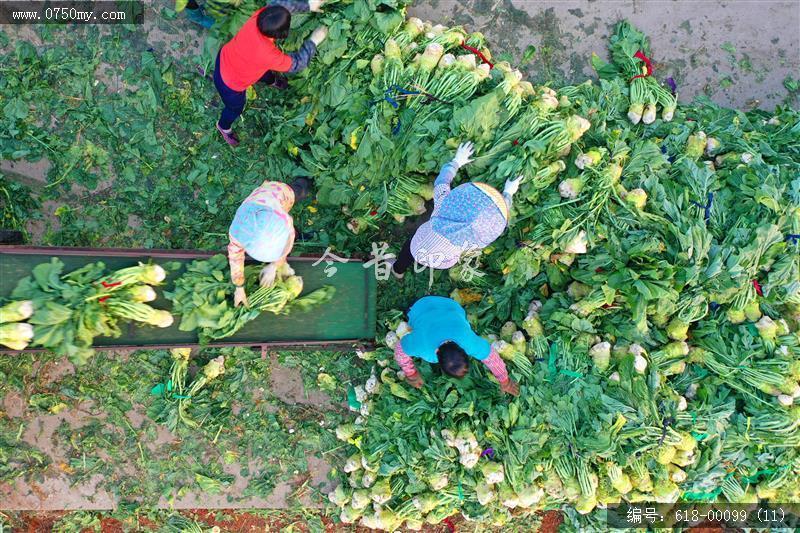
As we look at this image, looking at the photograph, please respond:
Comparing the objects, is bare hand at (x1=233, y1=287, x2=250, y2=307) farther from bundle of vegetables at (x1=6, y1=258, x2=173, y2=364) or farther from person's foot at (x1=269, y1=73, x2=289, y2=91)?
person's foot at (x1=269, y1=73, x2=289, y2=91)

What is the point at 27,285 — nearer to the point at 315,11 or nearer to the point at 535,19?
the point at 315,11

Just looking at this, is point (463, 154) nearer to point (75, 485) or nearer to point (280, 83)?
point (280, 83)

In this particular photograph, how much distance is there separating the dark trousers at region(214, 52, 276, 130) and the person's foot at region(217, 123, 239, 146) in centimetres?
4

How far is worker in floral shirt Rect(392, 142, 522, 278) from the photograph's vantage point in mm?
3809

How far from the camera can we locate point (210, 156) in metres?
4.88

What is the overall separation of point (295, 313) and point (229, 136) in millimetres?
1781

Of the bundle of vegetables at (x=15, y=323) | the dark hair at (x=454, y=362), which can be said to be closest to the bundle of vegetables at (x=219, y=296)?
the bundle of vegetables at (x=15, y=323)

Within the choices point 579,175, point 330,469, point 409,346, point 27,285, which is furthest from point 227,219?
point 579,175

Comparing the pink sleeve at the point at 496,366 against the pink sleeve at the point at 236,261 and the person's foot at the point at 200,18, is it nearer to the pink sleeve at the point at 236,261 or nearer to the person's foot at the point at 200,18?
the pink sleeve at the point at 236,261

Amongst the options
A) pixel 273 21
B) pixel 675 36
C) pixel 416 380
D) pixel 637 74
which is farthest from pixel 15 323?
pixel 675 36

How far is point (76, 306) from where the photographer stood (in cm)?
340

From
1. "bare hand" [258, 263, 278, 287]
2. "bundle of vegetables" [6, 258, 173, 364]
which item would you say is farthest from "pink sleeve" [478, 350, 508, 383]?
"bundle of vegetables" [6, 258, 173, 364]

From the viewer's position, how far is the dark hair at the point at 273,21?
3.62 meters

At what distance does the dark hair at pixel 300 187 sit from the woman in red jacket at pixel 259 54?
2.46 feet
